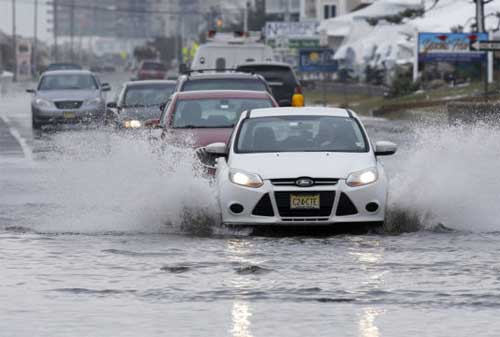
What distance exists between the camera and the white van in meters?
43.5

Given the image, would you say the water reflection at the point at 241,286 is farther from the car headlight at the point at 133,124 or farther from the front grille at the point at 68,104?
the front grille at the point at 68,104

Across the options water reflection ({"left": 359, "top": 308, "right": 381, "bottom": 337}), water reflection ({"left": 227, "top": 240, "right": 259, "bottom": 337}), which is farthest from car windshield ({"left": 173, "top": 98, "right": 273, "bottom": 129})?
water reflection ({"left": 359, "top": 308, "right": 381, "bottom": 337})

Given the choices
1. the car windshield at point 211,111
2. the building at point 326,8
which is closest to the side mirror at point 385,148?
the car windshield at point 211,111

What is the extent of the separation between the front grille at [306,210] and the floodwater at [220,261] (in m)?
0.26

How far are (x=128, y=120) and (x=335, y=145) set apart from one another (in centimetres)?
1398

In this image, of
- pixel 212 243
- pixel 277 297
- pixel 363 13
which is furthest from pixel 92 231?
pixel 363 13

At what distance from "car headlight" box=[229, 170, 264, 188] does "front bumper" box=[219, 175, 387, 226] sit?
62mm

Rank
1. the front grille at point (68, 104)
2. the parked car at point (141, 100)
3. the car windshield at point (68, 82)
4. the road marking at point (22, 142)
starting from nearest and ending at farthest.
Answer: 1. the road marking at point (22, 142)
2. the parked car at point (141, 100)
3. the front grille at point (68, 104)
4. the car windshield at point (68, 82)

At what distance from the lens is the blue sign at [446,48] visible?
2194 inches

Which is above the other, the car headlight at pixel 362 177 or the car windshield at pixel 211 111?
the car windshield at pixel 211 111

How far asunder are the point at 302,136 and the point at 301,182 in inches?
61.4

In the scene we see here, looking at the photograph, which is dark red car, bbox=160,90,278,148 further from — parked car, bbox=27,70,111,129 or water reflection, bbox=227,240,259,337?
parked car, bbox=27,70,111,129

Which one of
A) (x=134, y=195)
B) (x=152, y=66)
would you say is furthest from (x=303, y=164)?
(x=152, y=66)

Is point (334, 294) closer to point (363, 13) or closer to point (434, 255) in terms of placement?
point (434, 255)
